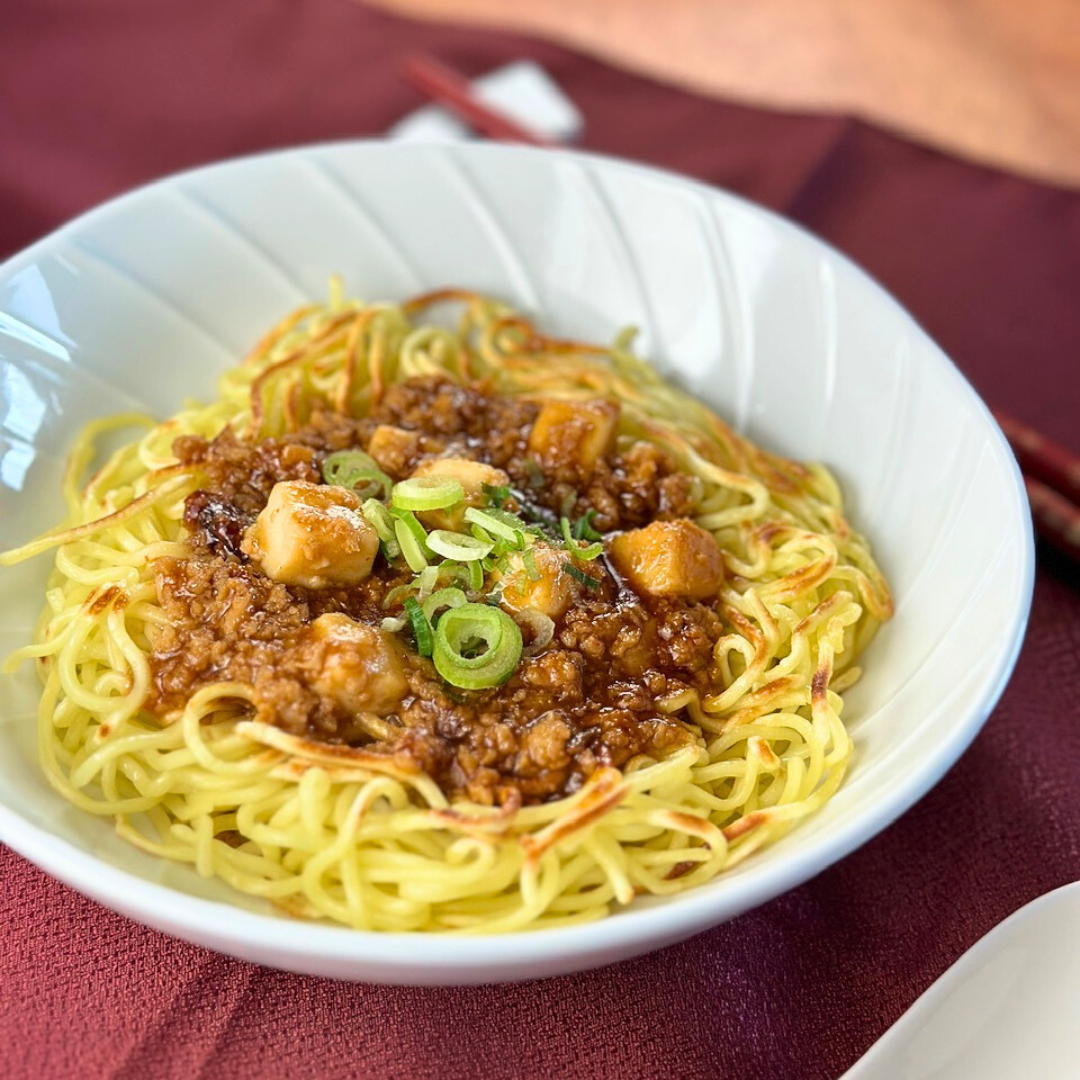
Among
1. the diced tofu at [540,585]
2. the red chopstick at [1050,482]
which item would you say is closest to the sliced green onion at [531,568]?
the diced tofu at [540,585]

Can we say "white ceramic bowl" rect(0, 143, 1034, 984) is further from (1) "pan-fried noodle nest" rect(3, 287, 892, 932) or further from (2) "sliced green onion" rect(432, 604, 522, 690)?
(2) "sliced green onion" rect(432, 604, 522, 690)

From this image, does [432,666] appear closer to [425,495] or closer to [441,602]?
[441,602]

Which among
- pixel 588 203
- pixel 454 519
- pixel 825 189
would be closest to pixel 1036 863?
pixel 454 519

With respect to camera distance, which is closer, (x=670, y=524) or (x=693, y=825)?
(x=693, y=825)

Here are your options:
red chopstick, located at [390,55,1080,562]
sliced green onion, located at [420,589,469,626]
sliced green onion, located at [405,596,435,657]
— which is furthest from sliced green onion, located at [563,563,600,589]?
red chopstick, located at [390,55,1080,562]

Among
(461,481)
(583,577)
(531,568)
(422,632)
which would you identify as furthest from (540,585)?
(461,481)

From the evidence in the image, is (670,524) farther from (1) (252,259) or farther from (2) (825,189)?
(2) (825,189)

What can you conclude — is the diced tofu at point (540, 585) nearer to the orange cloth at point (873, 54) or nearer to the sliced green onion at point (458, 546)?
the sliced green onion at point (458, 546)
